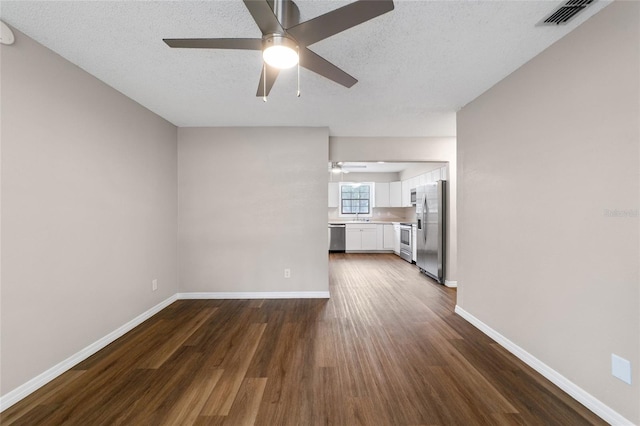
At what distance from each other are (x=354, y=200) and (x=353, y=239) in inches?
53.2

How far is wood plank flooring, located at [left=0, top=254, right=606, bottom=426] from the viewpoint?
1615 mm

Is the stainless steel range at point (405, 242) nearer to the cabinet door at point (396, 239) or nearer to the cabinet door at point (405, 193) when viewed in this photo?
the cabinet door at point (396, 239)

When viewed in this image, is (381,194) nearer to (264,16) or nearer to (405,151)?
(405,151)

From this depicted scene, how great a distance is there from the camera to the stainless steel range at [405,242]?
624cm

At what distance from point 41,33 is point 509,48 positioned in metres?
3.27

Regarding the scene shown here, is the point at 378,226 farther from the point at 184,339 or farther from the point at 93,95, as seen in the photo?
the point at 93,95

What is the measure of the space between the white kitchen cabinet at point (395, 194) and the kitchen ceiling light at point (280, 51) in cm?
656

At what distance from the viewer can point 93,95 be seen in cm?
236

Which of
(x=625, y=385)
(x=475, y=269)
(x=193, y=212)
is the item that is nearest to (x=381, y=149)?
(x=475, y=269)

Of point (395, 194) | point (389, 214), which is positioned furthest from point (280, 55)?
point (389, 214)

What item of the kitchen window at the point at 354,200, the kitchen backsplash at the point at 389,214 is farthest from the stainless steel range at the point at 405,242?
the kitchen window at the point at 354,200

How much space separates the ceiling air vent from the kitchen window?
664 centimetres

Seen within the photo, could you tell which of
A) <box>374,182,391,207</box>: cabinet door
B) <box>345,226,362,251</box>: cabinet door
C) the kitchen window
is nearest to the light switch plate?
<box>345,226,362,251</box>: cabinet door

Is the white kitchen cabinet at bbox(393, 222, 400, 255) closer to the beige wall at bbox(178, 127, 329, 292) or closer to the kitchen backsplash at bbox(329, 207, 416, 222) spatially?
the kitchen backsplash at bbox(329, 207, 416, 222)
